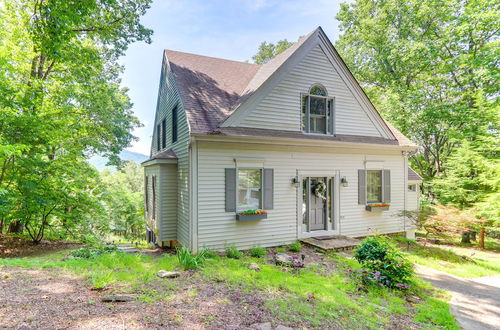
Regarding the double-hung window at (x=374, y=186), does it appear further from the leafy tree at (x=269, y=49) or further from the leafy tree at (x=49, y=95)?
the leafy tree at (x=269, y=49)

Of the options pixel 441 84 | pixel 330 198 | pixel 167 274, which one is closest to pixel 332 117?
pixel 330 198

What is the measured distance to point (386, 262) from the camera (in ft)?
18.1

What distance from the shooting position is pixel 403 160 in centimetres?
1087

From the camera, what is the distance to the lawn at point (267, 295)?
3.59 m

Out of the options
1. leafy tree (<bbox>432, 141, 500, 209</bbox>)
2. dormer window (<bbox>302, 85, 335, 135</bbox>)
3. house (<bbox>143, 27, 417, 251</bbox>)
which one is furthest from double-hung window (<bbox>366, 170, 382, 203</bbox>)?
leafy tree (<bbox>432, 141, 500, 209</bbox>)

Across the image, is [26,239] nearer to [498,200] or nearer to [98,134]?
[98,134]

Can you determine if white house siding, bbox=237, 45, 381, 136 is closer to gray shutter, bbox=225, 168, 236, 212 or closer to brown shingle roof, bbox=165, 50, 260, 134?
brown shingle roof, bbox=165, 50, 260, 134

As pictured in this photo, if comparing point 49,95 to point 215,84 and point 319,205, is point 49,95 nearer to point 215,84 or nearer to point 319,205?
point 215,84

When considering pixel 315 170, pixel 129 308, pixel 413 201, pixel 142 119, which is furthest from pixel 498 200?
pixel 142 119

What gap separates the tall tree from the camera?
13805 mm

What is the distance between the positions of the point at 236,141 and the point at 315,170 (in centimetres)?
335

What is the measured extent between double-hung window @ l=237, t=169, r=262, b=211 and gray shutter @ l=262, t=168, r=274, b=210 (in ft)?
0.60

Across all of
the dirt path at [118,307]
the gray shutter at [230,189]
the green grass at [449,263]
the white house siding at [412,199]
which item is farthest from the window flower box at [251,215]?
the white house siding at [412,199]

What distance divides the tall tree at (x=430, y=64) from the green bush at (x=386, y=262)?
39.3ft
